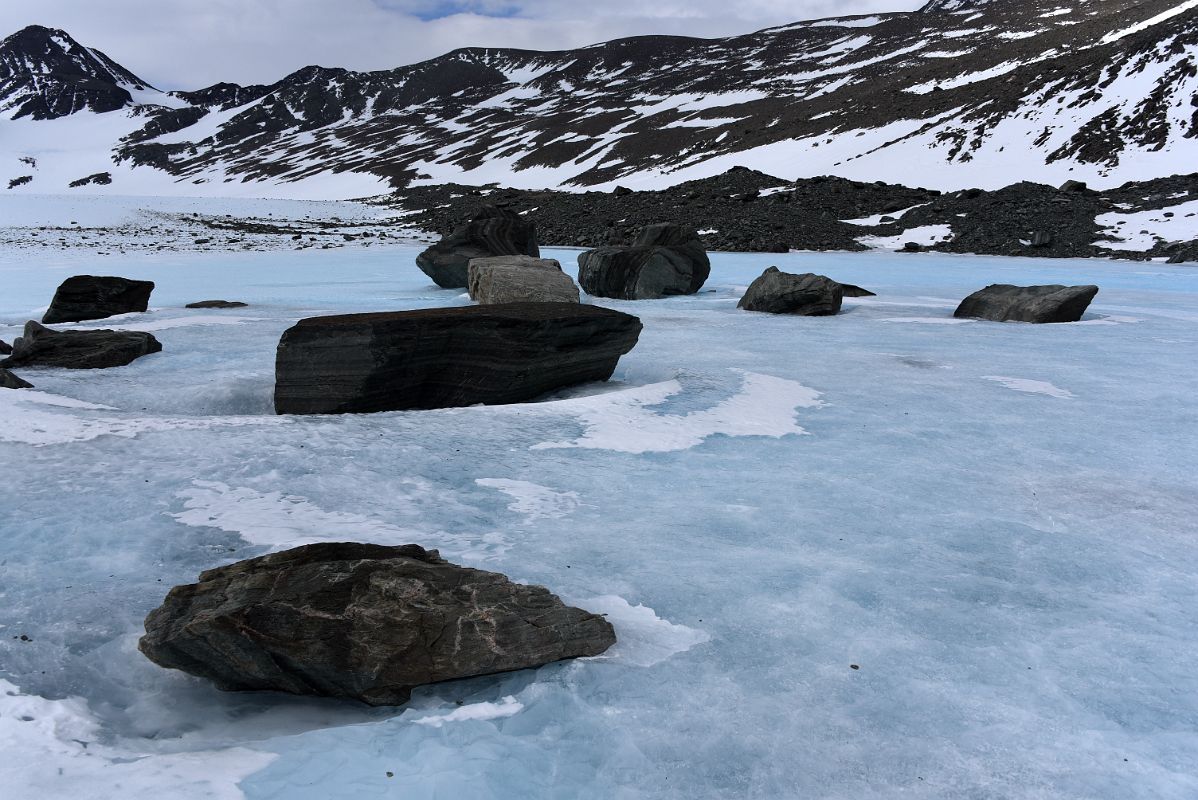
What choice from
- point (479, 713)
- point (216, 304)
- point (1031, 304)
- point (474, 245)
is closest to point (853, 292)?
point (1031, 304)

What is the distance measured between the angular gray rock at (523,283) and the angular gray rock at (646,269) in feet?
8.27

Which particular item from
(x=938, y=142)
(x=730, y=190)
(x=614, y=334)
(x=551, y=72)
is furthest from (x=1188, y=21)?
(x=551, y=72)

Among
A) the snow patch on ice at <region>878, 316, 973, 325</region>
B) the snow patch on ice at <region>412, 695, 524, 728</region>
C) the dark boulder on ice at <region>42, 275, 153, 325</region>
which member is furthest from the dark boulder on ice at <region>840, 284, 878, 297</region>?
the snow patch on ice at <region>412, 695, 524, 728</region>

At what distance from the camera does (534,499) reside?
4254mm

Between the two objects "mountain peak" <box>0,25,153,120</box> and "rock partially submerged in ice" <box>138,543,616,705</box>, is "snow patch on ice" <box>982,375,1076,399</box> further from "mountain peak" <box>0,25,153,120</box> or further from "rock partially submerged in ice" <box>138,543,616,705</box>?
"mountain peak" <box>0,25,153,120</box>

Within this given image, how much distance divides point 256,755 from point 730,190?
36.7 m

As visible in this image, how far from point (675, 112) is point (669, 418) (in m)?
79.0

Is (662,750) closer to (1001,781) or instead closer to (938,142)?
(1001,781)

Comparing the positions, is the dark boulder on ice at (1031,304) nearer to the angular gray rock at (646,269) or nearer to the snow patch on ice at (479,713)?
the angular gray rock at (646,269)

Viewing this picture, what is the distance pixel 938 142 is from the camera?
40.7 meters

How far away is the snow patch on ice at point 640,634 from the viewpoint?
9.16 feet

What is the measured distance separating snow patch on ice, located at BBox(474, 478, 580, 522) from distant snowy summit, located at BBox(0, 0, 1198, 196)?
3534 cm

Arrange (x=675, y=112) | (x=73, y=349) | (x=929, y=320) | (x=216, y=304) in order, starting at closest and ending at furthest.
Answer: (x=73, y=349), (x=929, y=320), (x=216, y=304), (x=675, y=112)

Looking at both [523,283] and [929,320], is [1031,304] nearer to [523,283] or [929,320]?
[929,320]
